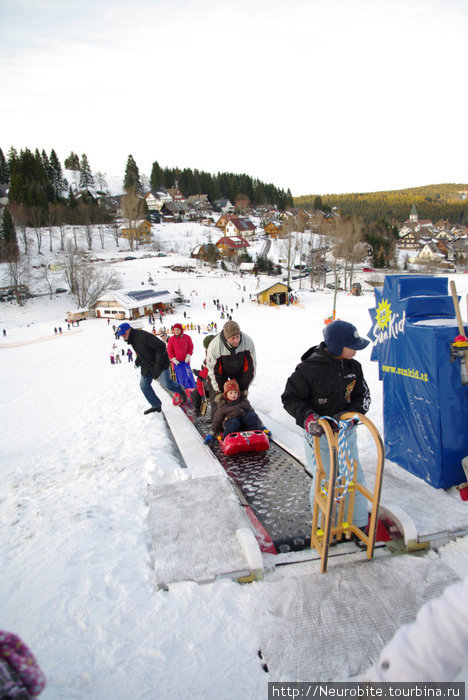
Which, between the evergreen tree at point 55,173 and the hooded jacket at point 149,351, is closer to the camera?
the hooded jacket at point 149,351

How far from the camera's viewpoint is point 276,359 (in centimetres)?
1939

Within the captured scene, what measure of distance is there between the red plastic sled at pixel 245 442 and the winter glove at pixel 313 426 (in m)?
2.63

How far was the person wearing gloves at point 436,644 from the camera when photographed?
4.69 feet

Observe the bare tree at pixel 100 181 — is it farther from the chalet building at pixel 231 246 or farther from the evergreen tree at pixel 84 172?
the chalet building at pixel 231 246

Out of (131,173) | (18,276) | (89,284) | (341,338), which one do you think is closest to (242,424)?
(341,338)

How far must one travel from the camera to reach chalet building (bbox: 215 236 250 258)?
86000mm

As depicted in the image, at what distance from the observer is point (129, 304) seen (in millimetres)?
46562

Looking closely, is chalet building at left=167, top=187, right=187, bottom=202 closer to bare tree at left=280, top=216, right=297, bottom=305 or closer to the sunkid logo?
bare tree at left=280, top=216, right=297, bottom=305

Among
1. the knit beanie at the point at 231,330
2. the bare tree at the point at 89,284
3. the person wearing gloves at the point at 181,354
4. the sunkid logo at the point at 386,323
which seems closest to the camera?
the sunkid logo at the point at 386,323

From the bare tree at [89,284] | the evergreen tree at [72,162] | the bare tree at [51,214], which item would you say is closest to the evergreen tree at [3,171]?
the evergreen tree at [72,162]

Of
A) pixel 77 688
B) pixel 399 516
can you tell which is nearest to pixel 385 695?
pixel 77 688

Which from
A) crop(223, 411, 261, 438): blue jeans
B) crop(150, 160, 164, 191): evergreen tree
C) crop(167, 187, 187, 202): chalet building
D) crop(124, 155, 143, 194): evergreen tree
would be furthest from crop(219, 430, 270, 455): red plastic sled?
crop(150, 160, 164, 191): evergreen tree

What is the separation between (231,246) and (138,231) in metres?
22.9

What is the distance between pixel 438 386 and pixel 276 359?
14595 millimetres
